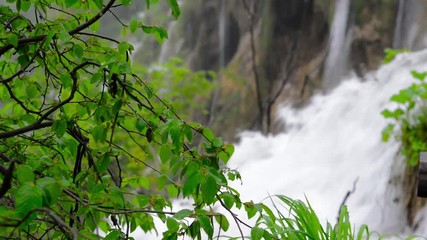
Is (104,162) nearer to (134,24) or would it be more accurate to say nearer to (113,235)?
(113,235)

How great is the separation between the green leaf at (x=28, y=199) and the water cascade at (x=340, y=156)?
3.79 m

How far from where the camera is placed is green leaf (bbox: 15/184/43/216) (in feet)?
2.86

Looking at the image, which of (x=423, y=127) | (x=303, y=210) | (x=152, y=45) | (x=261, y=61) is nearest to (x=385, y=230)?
(x=423, y=127)

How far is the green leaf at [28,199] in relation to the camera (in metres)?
A: 0.87

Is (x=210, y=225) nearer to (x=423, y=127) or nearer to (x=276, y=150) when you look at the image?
(x=423, y=127)

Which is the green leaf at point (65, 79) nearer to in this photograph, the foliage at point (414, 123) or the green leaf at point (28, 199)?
the green leaf at point (28, 199)

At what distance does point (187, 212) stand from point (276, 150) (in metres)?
6.92

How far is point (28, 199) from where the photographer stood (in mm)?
871

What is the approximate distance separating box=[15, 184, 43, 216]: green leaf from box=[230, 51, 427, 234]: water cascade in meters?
3.79

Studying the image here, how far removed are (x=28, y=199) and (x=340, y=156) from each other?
20.0ft

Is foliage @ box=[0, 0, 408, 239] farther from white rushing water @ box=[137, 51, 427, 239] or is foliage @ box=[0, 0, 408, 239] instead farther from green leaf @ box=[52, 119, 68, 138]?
white rushing water @ box=[137, 51, 427, 239]

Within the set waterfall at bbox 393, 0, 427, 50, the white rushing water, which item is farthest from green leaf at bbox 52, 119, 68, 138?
waterfall at bbox 393, 0, 427, 50

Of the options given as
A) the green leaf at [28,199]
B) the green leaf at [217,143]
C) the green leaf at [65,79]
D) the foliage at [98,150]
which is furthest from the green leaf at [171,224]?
the green leaf at [65,79]

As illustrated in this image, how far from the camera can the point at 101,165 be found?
1331 mm
